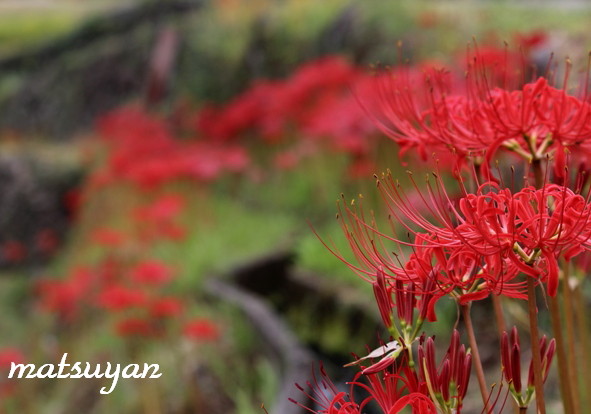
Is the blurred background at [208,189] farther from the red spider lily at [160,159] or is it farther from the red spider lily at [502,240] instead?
the red spider lily at [502,240]

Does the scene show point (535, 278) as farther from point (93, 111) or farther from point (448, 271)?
point (93, 111)

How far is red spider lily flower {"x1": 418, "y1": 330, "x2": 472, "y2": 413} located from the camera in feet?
2.45

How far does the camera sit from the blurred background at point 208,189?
10.6 ft

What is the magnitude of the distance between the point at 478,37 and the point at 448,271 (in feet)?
14.3

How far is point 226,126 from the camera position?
564cm

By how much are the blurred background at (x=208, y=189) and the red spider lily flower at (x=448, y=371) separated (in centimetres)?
48

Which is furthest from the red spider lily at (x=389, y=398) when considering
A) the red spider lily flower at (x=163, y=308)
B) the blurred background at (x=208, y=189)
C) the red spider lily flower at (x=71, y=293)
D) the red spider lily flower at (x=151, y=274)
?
the red spider lily flower at (x=71, y=293)

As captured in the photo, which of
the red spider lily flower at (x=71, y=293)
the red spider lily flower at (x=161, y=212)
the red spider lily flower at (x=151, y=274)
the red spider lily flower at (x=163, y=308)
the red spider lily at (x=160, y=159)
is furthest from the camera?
the red spider lily at (x=160, y=159)

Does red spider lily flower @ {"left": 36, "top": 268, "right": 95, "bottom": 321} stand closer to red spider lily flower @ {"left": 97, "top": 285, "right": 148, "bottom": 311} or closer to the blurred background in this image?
the blurred background

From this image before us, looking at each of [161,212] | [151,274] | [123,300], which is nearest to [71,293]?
[161,212]

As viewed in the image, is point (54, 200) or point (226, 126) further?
point (54, 200)

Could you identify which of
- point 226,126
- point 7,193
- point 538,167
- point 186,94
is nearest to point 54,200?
point 7,193

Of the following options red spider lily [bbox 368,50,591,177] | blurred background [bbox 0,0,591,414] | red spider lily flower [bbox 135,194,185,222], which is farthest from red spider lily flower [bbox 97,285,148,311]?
red spider lily [bbox 368,50,591,177]

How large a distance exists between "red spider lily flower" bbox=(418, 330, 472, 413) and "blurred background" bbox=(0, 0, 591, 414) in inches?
18.8
